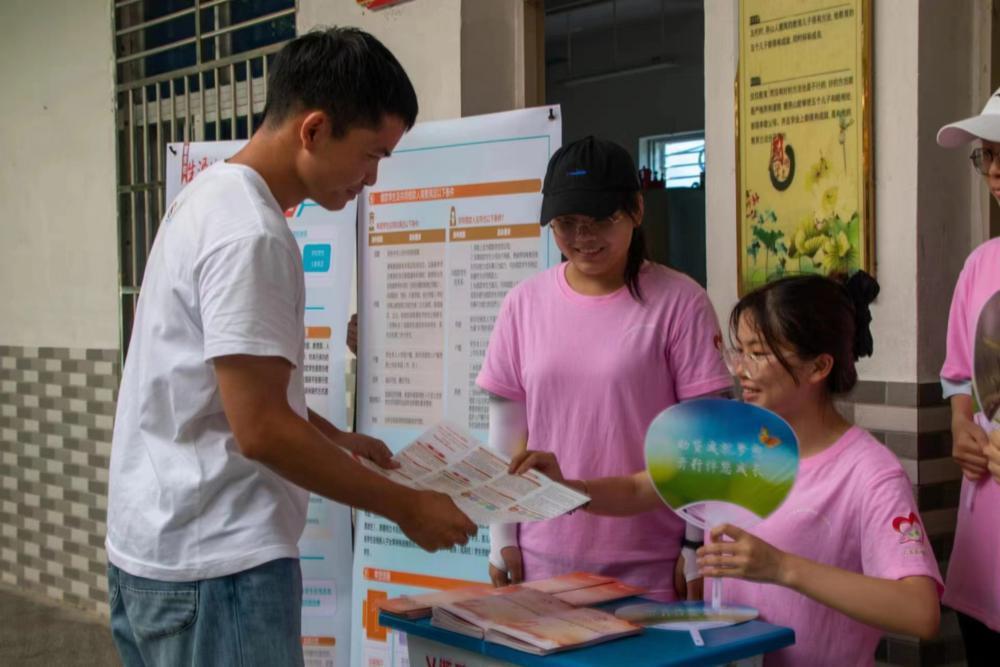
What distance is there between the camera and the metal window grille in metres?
4.02

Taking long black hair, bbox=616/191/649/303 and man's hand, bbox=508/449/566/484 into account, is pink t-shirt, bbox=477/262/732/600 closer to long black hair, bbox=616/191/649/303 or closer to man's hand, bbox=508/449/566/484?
long black hair, bbox=616/191/649/303

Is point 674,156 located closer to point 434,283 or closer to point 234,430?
point 434,283

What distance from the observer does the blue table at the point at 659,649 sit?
4.63ft

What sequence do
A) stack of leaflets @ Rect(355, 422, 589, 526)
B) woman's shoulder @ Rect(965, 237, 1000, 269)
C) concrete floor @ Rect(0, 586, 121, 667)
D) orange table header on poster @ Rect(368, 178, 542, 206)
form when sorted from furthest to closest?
concrete floor @ Rect(0, 586, 121, 667) < orange table header on poster @ Rect(368, 178, 542, 206) < woman's shoulder @ Rect(965, 237, 1000, 269) < stack of leaflets @ Rect(355, 422, 589, 526)

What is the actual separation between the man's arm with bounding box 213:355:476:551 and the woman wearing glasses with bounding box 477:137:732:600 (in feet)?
1.93

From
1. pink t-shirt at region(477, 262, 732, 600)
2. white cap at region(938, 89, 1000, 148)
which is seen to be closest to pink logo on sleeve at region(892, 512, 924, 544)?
pink t-shirt at region(477, 262, 732, 600)

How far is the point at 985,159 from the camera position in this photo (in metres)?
1.85

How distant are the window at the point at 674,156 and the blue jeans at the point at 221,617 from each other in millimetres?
6202

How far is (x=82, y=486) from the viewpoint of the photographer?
4836 millimetres

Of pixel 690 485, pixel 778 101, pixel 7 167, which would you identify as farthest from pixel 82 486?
pixel 690 485

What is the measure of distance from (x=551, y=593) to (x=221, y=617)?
0.51 m

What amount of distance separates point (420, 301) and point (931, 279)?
1.20 meters

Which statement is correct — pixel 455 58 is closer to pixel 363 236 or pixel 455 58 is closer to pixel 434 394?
pixel 363 236

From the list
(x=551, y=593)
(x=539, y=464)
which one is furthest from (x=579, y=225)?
(x=551, y=593)
